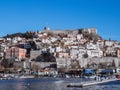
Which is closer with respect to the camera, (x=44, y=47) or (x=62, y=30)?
(x=44, y=47)

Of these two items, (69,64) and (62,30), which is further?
(62,30)

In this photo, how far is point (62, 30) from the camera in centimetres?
14550

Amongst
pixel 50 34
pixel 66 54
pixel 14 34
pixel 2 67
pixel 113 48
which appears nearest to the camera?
pixel 2 67

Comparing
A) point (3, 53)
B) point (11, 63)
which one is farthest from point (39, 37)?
point (11, 63)

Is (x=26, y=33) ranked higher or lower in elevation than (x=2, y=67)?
higher

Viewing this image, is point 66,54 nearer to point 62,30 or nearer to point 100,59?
point 100,59

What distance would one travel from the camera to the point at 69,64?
11306cm

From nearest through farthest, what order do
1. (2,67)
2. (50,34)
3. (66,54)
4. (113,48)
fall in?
(2,67)
(66,54)
(113,48)
(50,34)

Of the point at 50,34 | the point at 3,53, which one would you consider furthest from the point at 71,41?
the point at 3,53

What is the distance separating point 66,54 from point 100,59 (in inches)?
412

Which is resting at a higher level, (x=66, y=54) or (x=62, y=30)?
(x=62, y=30)

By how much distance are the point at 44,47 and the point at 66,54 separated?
7445mm

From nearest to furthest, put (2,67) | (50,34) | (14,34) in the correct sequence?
1. (2,67)
2. (50,34)
3. (14,34)

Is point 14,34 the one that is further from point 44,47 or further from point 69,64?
point 69,64
